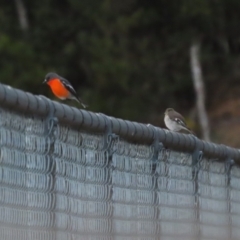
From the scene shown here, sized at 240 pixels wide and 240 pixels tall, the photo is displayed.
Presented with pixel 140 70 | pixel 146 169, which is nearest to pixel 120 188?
pixel 146 169

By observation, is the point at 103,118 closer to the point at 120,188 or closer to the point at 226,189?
the point at 120,188

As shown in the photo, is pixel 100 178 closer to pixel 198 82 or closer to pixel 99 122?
pixel 99 122

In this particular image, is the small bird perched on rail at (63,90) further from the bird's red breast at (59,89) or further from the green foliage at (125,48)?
the green foliage at (125,48)

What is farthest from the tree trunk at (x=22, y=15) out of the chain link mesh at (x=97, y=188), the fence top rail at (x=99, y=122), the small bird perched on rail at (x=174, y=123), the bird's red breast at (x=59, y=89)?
the chain link mesh at (x=97, y=188)

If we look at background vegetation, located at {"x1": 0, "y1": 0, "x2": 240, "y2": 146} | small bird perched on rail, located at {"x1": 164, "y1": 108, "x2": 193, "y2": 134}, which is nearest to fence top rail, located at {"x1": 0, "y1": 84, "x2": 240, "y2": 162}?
small bird perched on rail, located at {"x1": 164, "y1": 108, "x2": 193, "y2": 134}

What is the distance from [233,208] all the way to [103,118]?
3208 millimetres

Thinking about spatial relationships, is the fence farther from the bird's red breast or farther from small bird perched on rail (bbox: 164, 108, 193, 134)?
the bird's red breast

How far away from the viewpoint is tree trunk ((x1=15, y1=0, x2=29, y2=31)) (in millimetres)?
37013

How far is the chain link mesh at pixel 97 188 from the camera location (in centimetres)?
550

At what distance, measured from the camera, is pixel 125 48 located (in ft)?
114

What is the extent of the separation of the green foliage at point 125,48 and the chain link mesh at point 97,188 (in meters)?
24.5

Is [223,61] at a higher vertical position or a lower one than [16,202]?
higher

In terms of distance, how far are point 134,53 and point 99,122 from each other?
28.7 m

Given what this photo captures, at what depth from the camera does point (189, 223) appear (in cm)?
845
